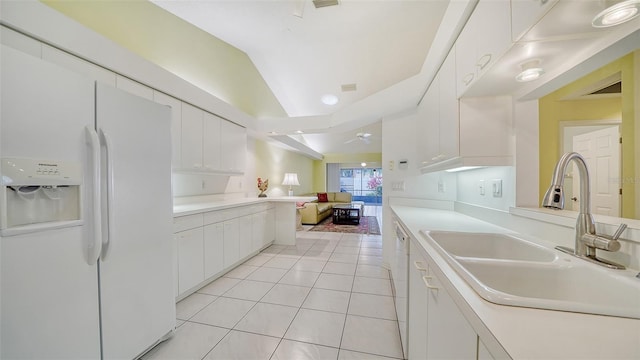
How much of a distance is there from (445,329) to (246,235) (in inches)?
115

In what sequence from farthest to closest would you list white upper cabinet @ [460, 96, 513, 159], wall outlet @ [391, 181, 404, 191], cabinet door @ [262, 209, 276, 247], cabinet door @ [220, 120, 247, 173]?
cabinet door @ [262, 209, 276, 247] → cabinet door @ [220, 120, 247, 173] → wall outlet @ [391, 181, 404, 191] → white upper cabinet @ [460, 96, 513, 159]

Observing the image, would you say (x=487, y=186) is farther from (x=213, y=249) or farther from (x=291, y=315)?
(x=213, y=249)

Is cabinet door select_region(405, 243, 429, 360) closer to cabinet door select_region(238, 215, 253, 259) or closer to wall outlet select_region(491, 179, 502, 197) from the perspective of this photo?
wall outlet select_region(491, 179, 502, 197)

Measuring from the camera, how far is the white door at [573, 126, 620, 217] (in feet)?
3.44

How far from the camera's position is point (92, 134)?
117cm

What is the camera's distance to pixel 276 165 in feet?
19.0

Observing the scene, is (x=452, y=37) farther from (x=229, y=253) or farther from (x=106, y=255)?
(x=229, y=253)

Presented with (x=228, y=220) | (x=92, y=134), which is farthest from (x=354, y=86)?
(x=92, y=134)

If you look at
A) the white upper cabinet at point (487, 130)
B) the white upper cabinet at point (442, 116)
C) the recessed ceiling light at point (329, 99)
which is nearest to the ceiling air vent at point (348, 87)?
the recessed ceiling light at point (329, 99)

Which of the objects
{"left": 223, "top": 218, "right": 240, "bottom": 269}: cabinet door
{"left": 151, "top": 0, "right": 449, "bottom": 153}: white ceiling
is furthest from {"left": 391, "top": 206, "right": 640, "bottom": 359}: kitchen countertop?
{"left": 223, "top": 218, "right": 240, "bottom": 269}: cabinet door

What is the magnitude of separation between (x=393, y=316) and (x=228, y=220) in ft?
7.10

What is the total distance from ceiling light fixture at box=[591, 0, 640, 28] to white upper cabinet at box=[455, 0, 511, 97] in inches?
9.7

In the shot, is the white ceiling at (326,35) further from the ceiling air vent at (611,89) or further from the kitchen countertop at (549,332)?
the kitchen countertop at (549,332)

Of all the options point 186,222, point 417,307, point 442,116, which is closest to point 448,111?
point 442,116
